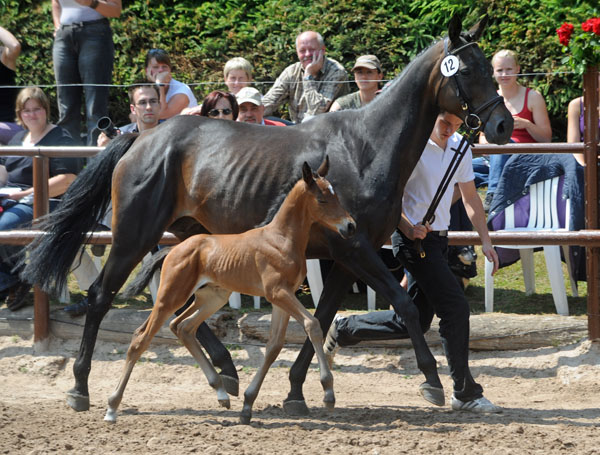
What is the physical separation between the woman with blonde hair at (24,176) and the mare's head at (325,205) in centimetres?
298

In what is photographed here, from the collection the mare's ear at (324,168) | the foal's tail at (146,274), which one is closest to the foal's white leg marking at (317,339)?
the mare's ear at (324,168)

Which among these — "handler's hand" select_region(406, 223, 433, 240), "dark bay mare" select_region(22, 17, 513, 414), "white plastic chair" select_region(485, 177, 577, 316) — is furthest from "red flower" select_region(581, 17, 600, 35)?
"handler's hand" select_region(406, 223, 433, 240)

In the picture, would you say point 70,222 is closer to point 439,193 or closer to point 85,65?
point 439,193

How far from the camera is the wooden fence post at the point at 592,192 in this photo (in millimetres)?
6891

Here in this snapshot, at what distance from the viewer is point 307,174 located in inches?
202

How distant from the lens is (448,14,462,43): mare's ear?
5406 mm

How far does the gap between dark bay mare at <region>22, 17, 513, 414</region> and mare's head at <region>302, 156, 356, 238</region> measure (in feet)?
1.04

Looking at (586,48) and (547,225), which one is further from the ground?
(586,48)

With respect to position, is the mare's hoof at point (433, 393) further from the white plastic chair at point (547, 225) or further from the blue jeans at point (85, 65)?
the blue jeans at point (85, 65)

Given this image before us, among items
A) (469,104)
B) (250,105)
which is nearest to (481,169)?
(250,105)

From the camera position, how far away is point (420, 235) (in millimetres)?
5645

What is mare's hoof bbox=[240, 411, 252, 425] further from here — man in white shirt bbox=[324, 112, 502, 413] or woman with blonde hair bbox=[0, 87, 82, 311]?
woman with blonde hair bbox=[0, 87, 82, 311]

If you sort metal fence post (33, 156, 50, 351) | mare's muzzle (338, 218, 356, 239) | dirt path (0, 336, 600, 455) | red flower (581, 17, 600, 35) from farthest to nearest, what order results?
1. metal fence post (33, 156, 50, 351)
2. red flower (581, 17, 600, 35)
3. mare's muzzle (338, 218, 356, 239)
4. dirt path (0, 336, 600, 455)

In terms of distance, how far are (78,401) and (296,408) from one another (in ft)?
4.55
